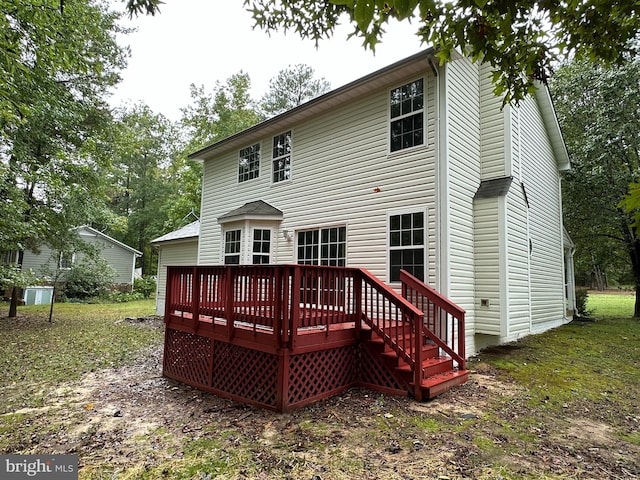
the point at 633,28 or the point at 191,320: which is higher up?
the point at 633,28

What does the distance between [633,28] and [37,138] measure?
1457cm

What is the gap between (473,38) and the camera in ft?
10.9

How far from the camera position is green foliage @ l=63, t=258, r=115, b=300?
15.2 m

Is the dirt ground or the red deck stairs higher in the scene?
the red deck stairs

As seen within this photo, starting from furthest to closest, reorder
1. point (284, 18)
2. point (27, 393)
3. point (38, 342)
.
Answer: point (38, 342) → point (27, 393) → point (284, 18)

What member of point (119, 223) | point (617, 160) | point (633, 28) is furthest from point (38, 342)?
point (617, 160)

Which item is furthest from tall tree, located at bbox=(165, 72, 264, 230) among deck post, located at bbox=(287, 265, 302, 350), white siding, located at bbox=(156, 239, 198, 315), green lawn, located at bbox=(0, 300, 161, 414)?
deck post, located at bbox=(287, 265, 302, 350)

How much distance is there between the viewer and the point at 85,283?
66.7ft

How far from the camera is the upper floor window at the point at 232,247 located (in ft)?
33.1

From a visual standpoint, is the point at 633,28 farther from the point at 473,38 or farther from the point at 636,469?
the point at 636,469

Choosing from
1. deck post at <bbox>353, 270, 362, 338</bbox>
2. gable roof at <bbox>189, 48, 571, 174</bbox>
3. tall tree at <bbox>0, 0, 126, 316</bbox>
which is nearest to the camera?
deck post at <bbox>353, 270, 362, 338</bbox>

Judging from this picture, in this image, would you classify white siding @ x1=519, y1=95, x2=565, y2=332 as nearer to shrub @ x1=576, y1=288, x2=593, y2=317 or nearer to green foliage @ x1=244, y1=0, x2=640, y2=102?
shrub @ x1=576, y1=288, x2=593, y2=317

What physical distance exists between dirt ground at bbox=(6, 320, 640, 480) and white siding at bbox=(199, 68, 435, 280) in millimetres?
2923

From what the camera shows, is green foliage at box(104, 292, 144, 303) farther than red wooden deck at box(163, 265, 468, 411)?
Yes
